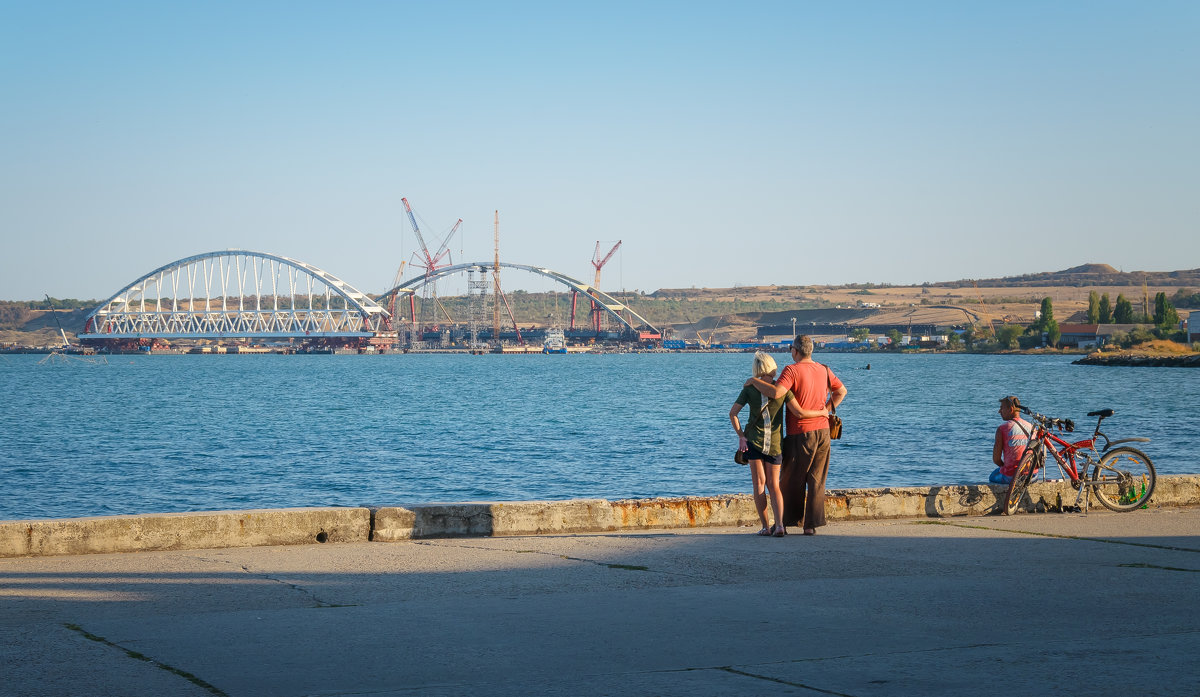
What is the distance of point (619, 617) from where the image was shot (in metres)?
7.22

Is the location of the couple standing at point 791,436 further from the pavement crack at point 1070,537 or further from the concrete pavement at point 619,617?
the pavement crack at point 1070,537

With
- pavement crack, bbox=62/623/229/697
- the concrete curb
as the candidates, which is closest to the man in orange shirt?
the concrete curb

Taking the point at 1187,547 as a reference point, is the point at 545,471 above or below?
below

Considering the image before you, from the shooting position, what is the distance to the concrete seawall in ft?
31.8

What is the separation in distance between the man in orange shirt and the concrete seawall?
1.22m

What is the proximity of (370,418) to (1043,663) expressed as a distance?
186 ft

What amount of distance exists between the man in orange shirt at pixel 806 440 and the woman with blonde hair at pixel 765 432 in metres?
0.09

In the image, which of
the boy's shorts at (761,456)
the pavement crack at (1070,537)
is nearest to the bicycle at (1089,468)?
the pavement crack at (1070,537)

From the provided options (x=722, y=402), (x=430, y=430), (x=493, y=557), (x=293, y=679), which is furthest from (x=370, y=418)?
(x=293, y=679)

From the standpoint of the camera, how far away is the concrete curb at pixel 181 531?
9.45m

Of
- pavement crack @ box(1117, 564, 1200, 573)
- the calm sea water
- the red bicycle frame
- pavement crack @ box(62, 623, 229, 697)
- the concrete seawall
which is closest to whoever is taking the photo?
pavement crack @ box(62, 623, 229, 697)

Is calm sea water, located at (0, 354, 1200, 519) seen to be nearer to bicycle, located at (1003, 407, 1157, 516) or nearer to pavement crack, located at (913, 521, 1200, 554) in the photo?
bicycle, located at (1003, 407, 1157, 516)

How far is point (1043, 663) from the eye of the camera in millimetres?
5949

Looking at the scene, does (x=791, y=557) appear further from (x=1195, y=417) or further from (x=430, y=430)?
(x=1195, y=417)
